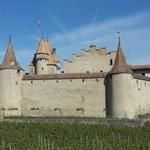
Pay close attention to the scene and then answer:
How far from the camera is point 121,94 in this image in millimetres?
45531

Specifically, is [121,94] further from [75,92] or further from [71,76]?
[71,76]

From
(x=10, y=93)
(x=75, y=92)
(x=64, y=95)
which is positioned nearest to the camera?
(x=75, y=92)

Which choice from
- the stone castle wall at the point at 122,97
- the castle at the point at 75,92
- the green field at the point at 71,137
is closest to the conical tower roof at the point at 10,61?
the castle at the point at 75,92

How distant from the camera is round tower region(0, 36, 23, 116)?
48781 millimetres

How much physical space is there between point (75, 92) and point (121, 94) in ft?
17.3

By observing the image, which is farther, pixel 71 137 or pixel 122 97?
pixel 122 97

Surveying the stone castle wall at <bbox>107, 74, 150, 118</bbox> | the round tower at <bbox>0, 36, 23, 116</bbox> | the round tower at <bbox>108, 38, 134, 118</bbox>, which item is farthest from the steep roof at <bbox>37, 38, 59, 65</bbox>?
the round tower at <bbox>108, 38, 134, 118</bbox>

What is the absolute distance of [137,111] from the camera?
47.8m

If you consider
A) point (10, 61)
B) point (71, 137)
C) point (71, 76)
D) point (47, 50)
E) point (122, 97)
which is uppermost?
point (47, 50)

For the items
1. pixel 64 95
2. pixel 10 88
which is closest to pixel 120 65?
pixel 64 95

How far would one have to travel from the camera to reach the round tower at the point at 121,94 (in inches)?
1786

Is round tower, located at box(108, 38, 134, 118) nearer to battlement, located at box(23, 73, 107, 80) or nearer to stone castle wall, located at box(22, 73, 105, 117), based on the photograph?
stone castle wall, located at box(22, 73, 105, 117)

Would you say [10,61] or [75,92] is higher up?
[10,61]

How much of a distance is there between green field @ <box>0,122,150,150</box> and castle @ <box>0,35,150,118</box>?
4347 millimetres
